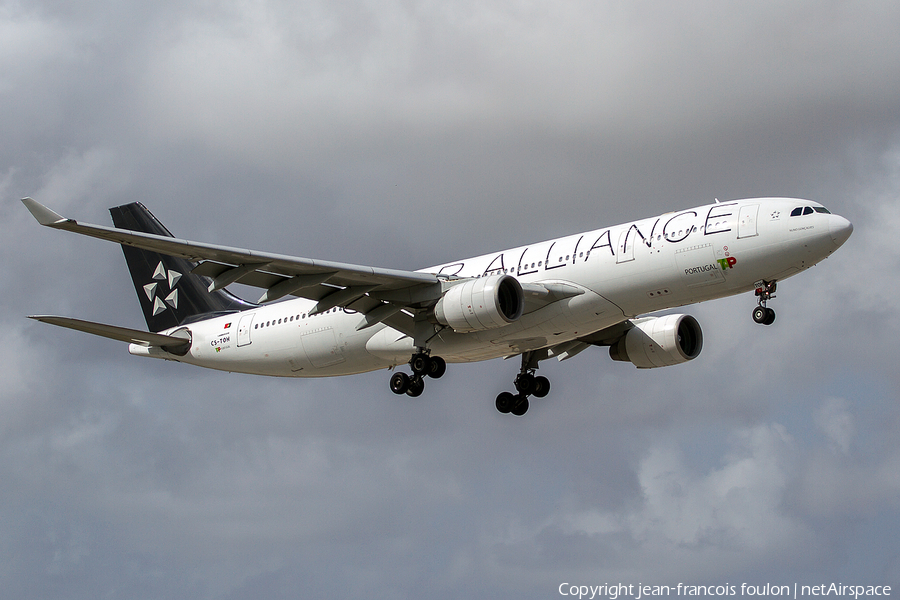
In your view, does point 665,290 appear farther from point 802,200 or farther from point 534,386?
point 534,386

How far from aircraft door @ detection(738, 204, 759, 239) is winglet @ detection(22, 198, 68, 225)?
19.9 m

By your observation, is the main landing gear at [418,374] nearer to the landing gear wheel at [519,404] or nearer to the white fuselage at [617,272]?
the white fuselage at [617,272]

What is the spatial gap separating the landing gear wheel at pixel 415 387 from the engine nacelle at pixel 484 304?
11.2 ft

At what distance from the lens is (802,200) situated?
33938 millimetres

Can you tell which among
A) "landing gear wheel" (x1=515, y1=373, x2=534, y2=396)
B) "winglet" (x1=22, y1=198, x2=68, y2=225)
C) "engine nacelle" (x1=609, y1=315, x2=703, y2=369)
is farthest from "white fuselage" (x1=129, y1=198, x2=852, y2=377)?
"winglet" (x1=22, y1=198, x2=68, y2=225)

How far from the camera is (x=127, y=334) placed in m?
41.2

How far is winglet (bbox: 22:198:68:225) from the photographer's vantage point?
93.1ft

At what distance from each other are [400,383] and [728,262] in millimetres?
12240

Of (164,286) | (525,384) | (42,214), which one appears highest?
(164,286)

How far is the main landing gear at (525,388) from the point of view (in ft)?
141

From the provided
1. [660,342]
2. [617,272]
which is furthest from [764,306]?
[660,342]

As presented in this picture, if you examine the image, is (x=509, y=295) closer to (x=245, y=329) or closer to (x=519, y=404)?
(x=519, y=404)

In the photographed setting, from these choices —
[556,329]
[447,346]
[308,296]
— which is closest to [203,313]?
[308,296]

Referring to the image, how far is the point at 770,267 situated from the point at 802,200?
8.29 feet
